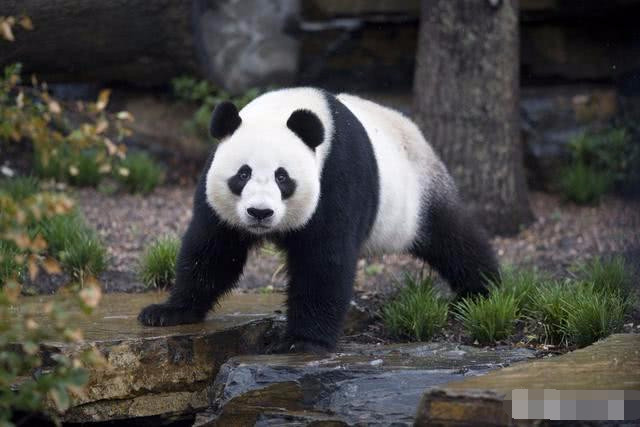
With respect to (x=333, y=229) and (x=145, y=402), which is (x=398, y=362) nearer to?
(x=333, y=229)

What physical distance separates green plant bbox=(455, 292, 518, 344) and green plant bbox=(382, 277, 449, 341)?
0.20 m

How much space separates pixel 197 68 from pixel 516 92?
8.89 ft

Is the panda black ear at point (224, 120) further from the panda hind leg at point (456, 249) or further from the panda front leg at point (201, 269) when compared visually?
the panda hind leg at point (456, 249)

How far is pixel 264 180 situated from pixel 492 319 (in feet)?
5.26

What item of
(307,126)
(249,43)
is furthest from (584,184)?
(307,126)

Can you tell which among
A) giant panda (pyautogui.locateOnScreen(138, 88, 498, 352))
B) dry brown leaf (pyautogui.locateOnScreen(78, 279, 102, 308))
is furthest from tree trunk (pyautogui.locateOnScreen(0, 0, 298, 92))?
dry brown leaf (pyautogui.locateOnScreen(78, 279, 102, 308))

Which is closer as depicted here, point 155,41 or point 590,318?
point 590,318

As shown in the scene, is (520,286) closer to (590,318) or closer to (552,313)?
(552,313)

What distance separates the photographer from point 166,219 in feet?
25.7

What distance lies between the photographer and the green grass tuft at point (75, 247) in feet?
19.9

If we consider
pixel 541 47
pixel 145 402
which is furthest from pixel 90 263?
pixel 541 47

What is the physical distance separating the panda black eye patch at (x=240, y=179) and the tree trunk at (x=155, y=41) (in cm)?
317

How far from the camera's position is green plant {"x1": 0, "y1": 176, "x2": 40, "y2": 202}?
7023 millimetres

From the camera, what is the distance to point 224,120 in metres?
4.49
